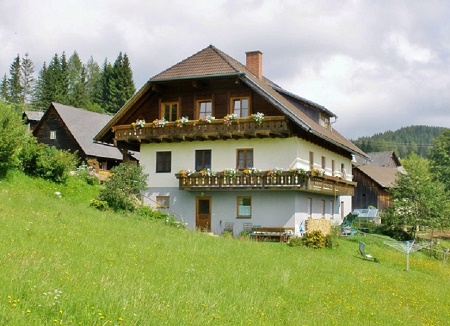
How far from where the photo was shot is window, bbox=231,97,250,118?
2953cm

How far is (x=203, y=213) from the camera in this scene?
30266 mm

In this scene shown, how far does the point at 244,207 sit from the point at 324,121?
10.3m

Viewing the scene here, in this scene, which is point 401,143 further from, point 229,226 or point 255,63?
point 229,226

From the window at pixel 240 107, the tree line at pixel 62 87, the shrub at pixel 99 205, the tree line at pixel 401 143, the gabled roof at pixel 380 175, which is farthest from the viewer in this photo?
the tree line at pixel 401 143

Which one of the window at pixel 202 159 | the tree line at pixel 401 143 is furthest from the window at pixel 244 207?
the tree line at pixel 401 143

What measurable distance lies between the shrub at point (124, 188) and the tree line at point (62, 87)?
60.7 m

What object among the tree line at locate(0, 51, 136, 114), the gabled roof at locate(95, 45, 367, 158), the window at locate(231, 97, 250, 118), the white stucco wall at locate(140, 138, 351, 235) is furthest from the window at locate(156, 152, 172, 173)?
the tree line at locate(0, 51, 136, 114)

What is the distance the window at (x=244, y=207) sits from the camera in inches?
1147

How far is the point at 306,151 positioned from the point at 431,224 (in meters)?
13.3

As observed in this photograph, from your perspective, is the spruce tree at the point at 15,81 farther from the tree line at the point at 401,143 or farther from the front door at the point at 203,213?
the tree line at the point at 401,143

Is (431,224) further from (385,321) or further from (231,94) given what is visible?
(385,321)

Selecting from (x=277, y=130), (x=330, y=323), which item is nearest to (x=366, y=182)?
(x=277, y=130)

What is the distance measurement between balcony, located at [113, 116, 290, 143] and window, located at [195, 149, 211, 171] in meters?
0.87

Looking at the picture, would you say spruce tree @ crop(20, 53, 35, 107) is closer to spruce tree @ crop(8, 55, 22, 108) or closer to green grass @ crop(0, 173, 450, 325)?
spruce tree @ crop(8, 55, 22, 108)
